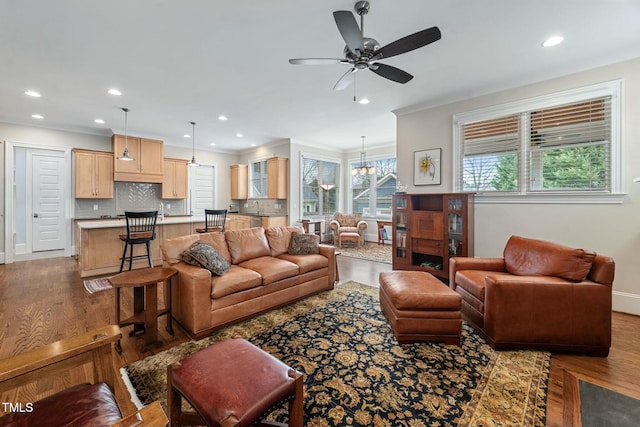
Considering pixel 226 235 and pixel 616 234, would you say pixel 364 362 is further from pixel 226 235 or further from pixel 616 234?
pixel 616 234

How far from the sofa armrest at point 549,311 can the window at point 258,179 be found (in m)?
6.25

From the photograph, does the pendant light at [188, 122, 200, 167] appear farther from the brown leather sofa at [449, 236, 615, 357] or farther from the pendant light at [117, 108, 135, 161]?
the brown leather sofa at [449, 236, 615, 357]

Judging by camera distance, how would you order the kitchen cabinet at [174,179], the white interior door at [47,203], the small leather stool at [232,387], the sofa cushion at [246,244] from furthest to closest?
the kitchen cabinet at [174,179] → the white interior door at [47,203] → the sofa cushion at [246,244] → the small leather stool at [232,387]

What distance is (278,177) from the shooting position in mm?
6637

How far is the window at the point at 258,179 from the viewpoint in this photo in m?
7.45

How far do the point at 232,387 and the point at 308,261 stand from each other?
7.28 feet

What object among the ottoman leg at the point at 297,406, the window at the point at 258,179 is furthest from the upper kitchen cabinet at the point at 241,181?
the ottoman leg at the point at 297,406

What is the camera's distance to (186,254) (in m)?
2.69

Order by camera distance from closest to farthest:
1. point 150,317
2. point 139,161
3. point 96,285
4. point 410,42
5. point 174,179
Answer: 1. point 410,42
2. point 150,317
3. point 96,285
4. point 139,161
5. point 174,179

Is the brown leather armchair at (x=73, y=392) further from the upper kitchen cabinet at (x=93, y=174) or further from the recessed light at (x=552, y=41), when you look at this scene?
the upper kitchen cabinet at (x=93, y=174)

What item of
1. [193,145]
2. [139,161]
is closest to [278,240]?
[139,161]

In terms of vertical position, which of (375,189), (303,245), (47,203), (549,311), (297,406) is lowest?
(297,406)

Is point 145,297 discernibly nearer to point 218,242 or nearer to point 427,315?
point 218,242

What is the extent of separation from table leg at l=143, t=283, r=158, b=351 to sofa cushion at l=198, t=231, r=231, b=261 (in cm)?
88
